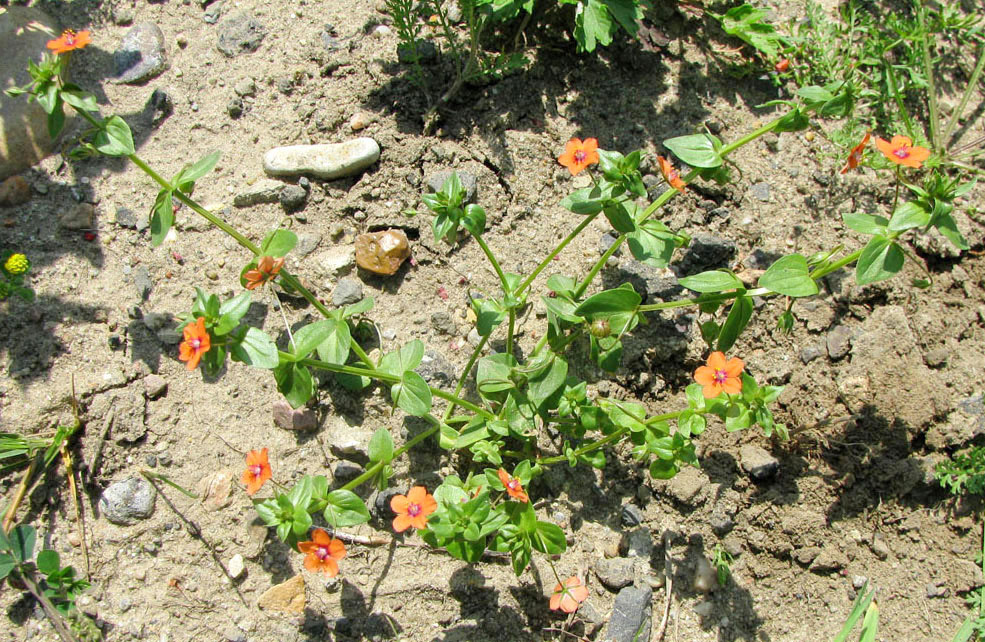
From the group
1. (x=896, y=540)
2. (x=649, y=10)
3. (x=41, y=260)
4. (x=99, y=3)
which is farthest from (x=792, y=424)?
(x=99, y=3)

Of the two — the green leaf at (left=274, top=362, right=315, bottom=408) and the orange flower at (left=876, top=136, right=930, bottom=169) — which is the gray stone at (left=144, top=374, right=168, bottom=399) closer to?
the green leaf at (left=274, top=362, right=315, bottom=408)

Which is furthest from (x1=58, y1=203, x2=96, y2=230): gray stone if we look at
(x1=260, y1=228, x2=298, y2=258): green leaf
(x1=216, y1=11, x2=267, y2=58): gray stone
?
(x1=260, y1=228, x2=298, y2=258): green leaf

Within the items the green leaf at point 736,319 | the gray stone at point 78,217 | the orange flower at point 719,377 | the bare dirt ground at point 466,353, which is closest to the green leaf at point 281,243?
the bare dirt ground at point 466,353

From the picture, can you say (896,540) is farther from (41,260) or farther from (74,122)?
(74,122)

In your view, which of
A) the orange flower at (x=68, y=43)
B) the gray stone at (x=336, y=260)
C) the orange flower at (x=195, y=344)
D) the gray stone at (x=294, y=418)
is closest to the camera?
the orange flower at (x=195, y=344)

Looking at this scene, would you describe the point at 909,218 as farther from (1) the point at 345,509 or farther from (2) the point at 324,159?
(2) the point at 324,159

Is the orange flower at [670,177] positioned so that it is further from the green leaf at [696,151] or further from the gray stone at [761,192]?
the gray stone at [761,192]

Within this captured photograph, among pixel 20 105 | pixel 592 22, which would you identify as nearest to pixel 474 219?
pixel 592 22
